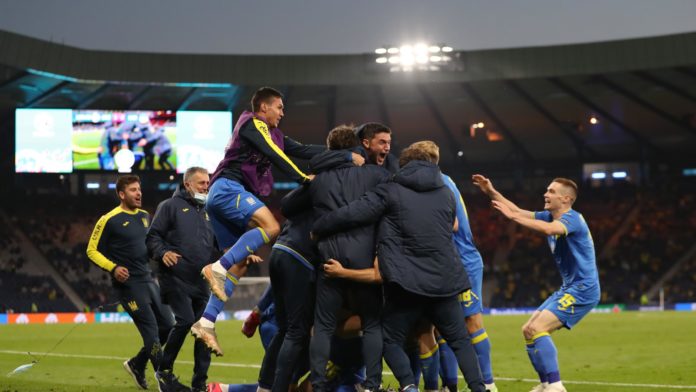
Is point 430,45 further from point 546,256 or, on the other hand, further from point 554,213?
point 554,213

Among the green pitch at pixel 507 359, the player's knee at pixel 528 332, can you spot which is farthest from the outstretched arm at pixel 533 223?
the green pitch at pixel 507 359

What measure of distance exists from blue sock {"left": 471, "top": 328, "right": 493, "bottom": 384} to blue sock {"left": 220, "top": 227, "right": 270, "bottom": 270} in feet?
6.83

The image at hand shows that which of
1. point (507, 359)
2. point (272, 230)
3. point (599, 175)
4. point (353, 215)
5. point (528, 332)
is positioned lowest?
point (507, 359)

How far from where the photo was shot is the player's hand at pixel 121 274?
10.0 m

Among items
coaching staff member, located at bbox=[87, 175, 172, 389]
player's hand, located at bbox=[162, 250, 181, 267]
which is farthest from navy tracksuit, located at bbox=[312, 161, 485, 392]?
coaching staff member, located at bbox=[87, 175, 172, 389]

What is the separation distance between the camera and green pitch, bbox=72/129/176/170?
1399 inches

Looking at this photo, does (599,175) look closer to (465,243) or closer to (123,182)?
(123,182)

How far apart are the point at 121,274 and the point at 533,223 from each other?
180 inches

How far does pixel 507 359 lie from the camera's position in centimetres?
1339

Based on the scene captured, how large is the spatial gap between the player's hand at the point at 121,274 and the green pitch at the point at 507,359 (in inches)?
46.5

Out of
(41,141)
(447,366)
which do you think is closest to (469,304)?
(447,366)

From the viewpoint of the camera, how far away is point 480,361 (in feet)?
27.0

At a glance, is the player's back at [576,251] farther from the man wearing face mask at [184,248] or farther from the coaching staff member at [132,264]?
the coaching staff member at [132,264]

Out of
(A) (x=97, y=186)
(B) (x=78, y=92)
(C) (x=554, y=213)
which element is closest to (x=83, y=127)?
(B) (x=78, y=92)
